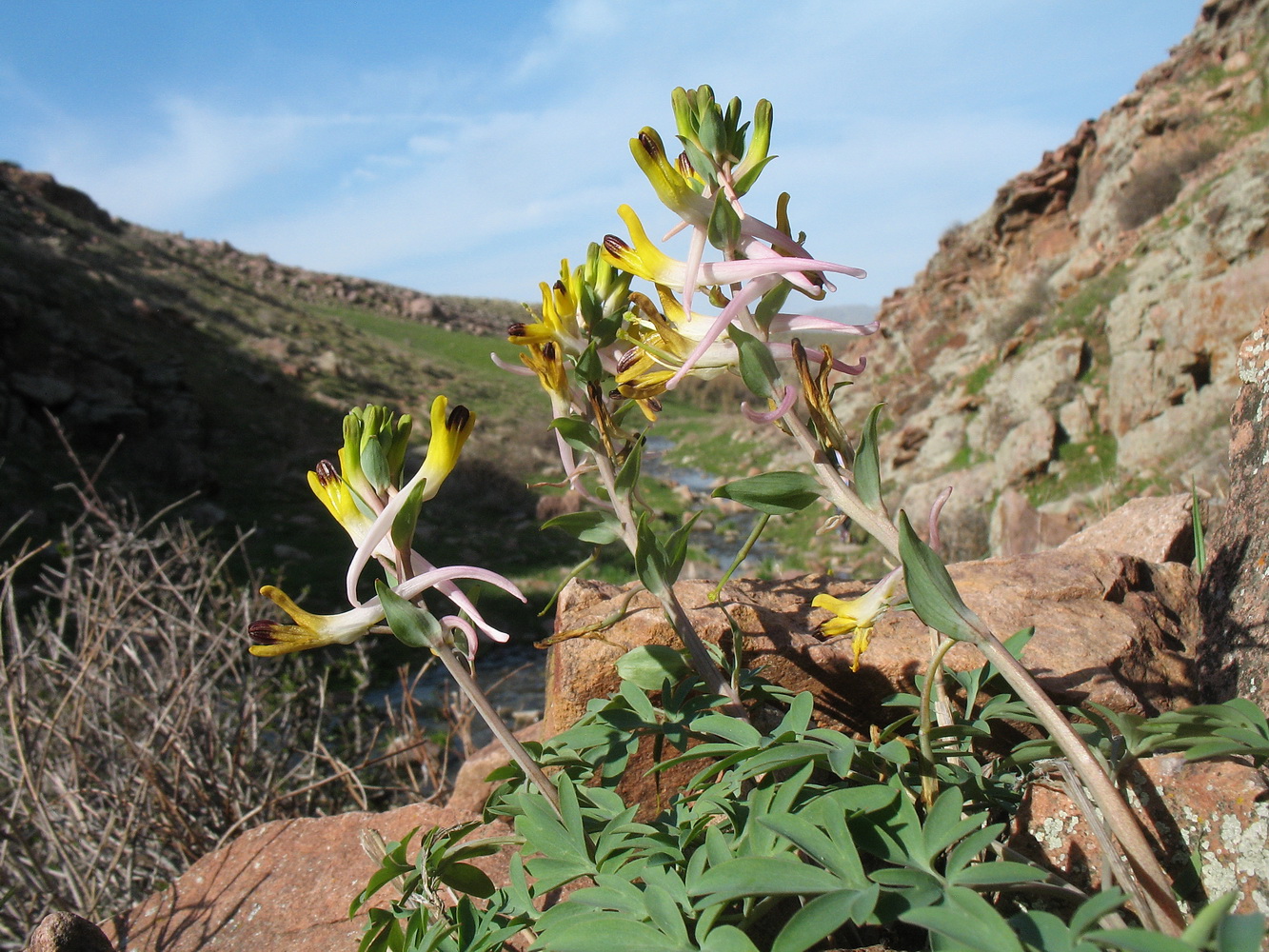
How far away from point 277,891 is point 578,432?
1.41 m

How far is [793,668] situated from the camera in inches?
69.1

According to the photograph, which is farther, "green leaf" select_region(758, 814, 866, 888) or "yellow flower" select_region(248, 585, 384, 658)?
"yellow flower" select_region(248, 585, 384, 658)

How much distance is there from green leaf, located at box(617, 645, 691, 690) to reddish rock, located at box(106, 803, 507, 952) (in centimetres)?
61

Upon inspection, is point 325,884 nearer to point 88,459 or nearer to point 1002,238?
point 88,459

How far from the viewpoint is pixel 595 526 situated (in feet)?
4.58

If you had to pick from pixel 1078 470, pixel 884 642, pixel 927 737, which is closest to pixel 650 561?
pixel 927 737

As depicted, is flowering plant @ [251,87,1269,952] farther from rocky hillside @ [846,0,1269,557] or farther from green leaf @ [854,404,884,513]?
rocky hillside @ [846,0,1269,557]

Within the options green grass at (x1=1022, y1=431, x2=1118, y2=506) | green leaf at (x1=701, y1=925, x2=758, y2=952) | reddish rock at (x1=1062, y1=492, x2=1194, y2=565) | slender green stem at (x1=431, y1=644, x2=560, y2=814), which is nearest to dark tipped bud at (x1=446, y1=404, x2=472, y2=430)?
slender green stem at (x1=431, y1=644, x2=560, y2=814)

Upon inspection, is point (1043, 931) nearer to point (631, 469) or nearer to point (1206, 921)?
point (1206, 921)

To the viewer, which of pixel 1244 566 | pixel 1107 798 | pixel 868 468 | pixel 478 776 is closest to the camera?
pixel 1107 798

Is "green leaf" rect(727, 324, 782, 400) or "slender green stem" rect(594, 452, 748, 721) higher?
"green leaf" rect(727, 324, 782, 400)

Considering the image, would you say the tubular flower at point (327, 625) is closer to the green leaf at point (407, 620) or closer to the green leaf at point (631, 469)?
the green leaf at point (407, 620)

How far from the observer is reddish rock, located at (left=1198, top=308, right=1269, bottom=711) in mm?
1427

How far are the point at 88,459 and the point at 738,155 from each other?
47.8 ft
